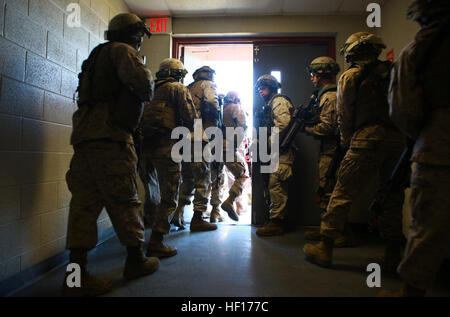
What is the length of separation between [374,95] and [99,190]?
2.16 m

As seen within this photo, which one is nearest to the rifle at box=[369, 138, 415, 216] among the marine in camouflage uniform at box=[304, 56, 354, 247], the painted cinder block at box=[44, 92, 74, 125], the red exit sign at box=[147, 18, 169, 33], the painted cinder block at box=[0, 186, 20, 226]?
the marine in camouflage uniform at box=[304, 56, 354, 247]

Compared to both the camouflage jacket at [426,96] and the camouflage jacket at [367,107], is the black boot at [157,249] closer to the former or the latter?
the camouflage jacket at [367,107]

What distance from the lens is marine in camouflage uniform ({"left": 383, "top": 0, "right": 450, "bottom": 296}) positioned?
4.08 ft

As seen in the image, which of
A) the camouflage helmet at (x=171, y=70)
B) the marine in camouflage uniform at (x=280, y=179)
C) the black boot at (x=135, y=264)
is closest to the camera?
the black boot at (x=135, y=264)

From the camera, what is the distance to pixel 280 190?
3240 millimetres

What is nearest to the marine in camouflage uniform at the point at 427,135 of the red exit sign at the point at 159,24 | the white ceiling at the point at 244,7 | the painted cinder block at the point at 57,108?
the painted cinder block at the point at 57,108

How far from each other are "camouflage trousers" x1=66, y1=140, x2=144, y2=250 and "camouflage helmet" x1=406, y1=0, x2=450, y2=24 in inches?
73.4

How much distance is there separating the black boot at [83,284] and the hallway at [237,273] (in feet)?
0.23

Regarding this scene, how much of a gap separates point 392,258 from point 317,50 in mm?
3015

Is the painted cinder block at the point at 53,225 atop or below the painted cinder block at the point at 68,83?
below

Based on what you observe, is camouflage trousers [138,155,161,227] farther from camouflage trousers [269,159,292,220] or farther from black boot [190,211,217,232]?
camouflage trousers [269,159,292,220]

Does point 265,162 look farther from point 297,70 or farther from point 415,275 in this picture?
point 415,275

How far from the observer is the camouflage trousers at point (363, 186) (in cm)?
203
